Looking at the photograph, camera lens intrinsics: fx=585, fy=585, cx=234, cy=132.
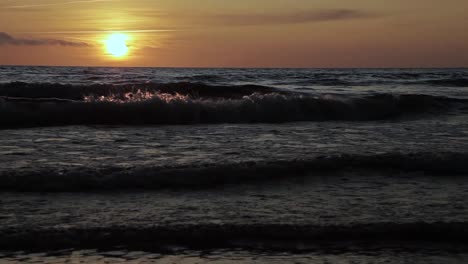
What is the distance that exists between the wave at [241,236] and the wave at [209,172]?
1.35m

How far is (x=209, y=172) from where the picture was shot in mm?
5770

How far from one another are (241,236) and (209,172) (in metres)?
1.89

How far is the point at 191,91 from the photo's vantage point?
20.5m

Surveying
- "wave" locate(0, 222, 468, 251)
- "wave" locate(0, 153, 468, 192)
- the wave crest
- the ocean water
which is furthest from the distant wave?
"wave" locate(0, 222, 468, 251)

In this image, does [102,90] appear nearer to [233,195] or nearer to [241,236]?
[233,195]

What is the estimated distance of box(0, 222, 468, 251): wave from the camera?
3.76 meters

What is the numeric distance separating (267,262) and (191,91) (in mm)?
17311

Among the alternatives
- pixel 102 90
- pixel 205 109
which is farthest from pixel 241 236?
pixel 102 90

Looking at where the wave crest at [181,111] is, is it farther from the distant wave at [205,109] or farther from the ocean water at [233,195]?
the ocean water at [233,195]

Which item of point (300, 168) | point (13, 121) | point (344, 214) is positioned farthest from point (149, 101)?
point (344, 214)

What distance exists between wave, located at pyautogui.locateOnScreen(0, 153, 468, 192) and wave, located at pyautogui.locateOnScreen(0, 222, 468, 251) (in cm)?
135

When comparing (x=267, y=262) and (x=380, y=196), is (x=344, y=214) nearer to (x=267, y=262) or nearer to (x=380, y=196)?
(x=380, y=196)

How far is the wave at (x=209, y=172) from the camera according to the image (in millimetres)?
5340

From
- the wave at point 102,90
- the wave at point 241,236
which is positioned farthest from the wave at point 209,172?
the wave at point 102,90
